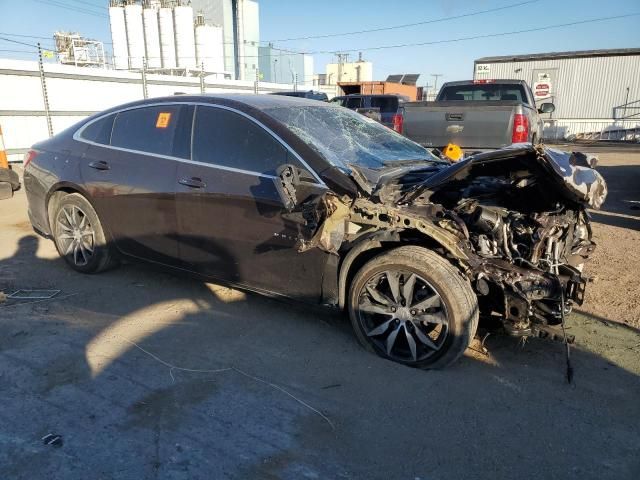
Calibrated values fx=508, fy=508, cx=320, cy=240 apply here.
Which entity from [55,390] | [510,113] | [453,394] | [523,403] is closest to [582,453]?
[523,403]

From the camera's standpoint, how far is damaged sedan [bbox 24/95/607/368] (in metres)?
3.19

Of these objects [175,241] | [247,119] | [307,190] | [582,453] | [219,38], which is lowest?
[582,453]

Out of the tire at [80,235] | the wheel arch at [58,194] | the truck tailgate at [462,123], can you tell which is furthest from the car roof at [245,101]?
the truck tailgate at [462,123]

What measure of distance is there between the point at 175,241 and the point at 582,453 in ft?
10.4

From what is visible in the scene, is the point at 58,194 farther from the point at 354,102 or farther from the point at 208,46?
the point at 208,46

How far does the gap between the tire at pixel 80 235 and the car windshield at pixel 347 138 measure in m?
2.14

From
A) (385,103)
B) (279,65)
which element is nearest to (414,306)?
(385,103)

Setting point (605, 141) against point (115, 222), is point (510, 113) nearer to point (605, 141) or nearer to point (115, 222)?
point (115, 222)

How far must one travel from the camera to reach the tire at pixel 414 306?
3.11 metres

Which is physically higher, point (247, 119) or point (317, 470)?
point (247, 119)

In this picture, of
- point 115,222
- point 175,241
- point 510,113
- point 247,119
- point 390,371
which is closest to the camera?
point 390,371

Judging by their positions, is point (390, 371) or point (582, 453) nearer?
point (582, 453)

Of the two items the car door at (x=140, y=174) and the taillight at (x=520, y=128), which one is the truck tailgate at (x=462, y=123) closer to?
the taillight at (x=520, y=128)

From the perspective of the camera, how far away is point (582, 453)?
252 cm
